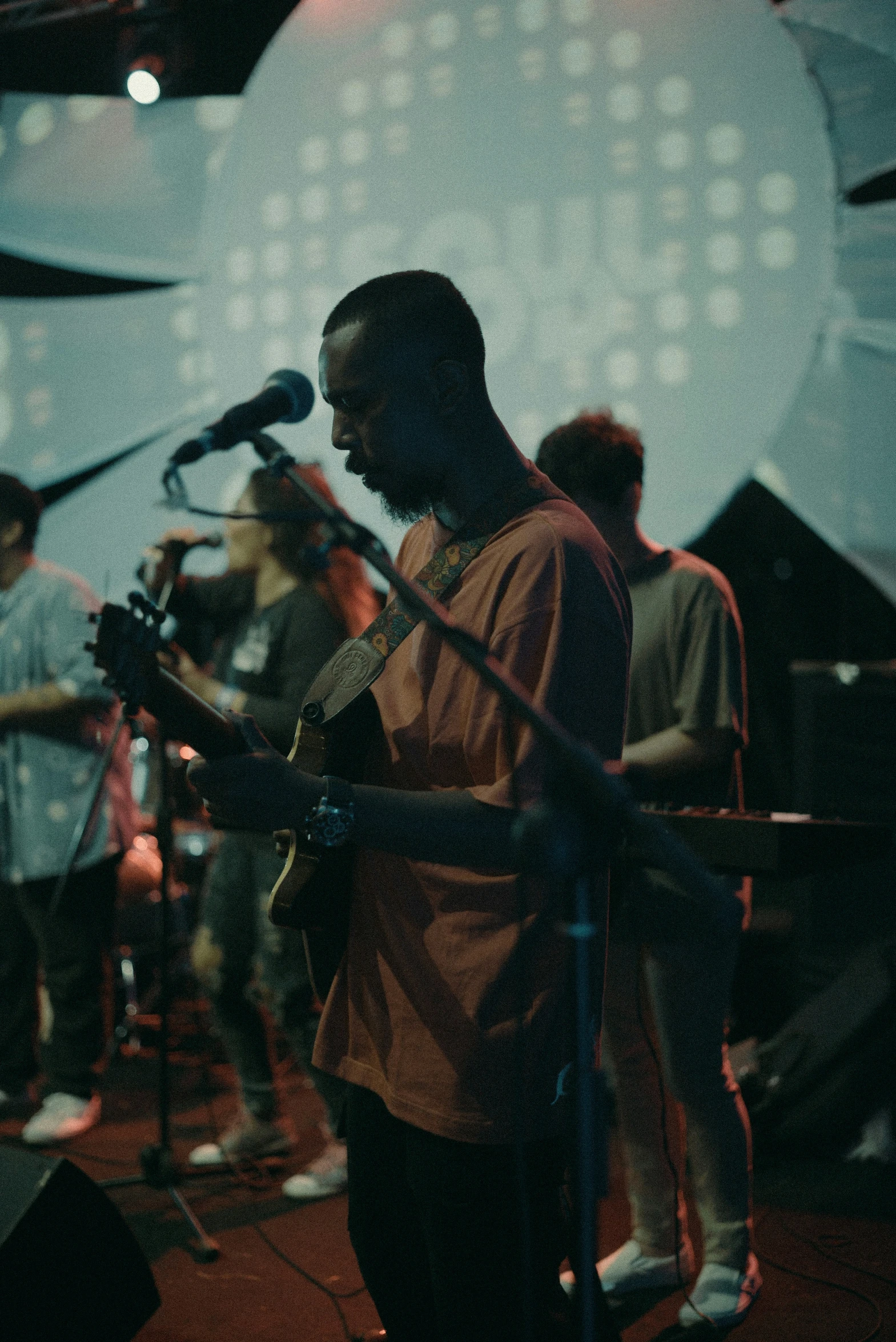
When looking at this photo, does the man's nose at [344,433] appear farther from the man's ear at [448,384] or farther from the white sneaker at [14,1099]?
the white sneaker at [14,1099]

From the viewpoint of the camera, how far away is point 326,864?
1.62 m

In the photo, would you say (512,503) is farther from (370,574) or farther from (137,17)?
(137,17)

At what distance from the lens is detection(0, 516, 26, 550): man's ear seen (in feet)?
12.8

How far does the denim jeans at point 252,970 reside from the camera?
3.23 m

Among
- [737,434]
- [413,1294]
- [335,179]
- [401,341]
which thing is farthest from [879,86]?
[413,1294]

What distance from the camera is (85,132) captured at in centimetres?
509

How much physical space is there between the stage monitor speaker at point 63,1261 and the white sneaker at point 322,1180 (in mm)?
1123

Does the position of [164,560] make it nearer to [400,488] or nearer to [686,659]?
[686,659]

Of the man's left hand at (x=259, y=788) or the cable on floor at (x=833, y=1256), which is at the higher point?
the man's left hand at (x=259, y=788)

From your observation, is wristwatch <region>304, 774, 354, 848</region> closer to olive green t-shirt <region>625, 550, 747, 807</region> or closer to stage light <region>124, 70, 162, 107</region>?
olive green t-shirt <region>625, 550, 747, 807</region>

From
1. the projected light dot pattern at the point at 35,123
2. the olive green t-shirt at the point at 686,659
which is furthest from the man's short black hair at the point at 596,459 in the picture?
the projected light dot pattern at the point at 35,123

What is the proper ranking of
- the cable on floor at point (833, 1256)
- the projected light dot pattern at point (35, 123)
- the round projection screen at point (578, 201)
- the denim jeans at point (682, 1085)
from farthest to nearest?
the projected light dot pattern at point (35, 123), the round projection screen at point (578, 201), the cable on floor at point (833, 1256), the denim jeans at point (682, 1085)

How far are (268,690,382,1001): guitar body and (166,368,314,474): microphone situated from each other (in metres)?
0.45

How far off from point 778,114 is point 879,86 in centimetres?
33
